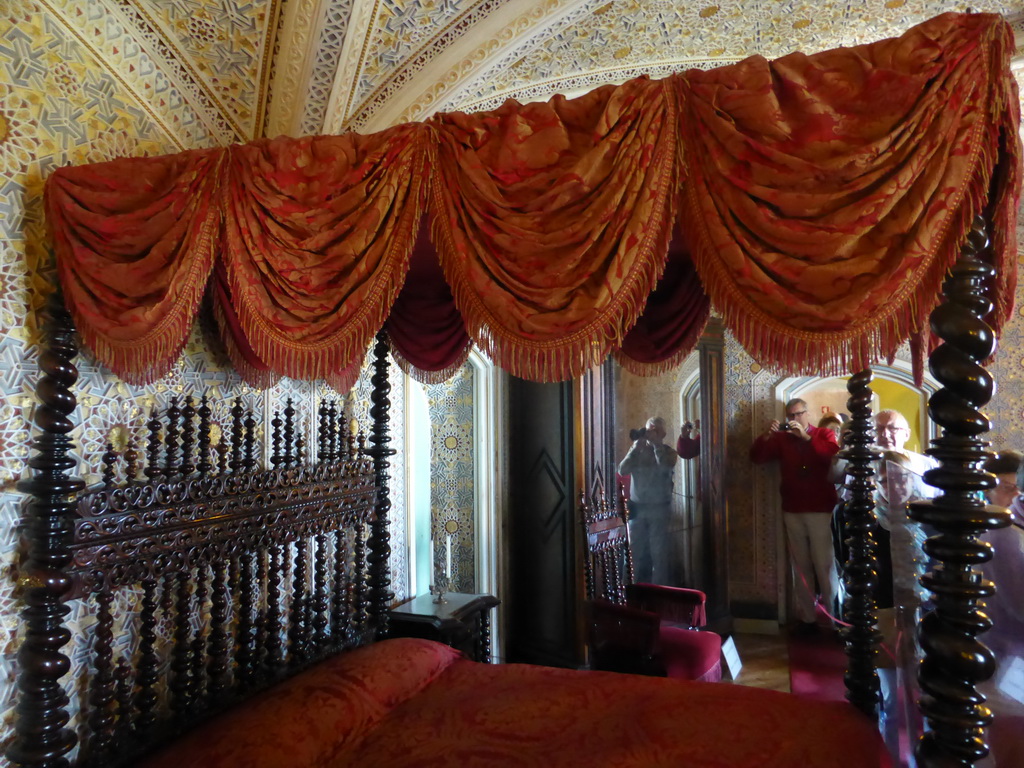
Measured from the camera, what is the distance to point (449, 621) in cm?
338

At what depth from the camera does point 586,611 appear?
370 centimetres

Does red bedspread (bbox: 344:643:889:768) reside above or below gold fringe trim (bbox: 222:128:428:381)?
below

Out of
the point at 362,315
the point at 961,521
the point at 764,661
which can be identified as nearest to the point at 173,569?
the point at 362,315

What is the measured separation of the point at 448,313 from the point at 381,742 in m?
1.78

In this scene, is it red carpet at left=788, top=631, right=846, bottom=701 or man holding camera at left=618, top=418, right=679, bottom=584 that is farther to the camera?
man holding camera at left=618, top=418, right=679, bottom=584

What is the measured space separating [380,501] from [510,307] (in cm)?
190

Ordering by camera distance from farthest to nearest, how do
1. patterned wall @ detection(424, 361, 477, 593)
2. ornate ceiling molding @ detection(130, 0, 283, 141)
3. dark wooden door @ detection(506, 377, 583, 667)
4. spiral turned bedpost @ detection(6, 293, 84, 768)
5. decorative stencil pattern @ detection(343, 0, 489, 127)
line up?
patterned wall @ detection(424, 361, 477, 593), dark wooden door @ detection(506, 377, 583, 667), decorative stencil pattern @ detection(343, 0, 489, 127), ornate ceiling molding @ detection(130, 0, 283, 141), spiral turned bedpost @ detection(6, 293, 84, 768)

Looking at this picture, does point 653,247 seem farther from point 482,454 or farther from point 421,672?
point 482,454

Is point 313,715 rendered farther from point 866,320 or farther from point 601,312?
point 866,320

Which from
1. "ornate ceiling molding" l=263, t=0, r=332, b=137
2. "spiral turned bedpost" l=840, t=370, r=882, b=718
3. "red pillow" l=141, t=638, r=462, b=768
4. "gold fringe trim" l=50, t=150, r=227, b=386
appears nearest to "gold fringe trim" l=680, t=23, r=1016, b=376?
"spiral turned bedpost" l=840, t=370, r=882, b=718

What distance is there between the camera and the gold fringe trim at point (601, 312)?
1.68 metres

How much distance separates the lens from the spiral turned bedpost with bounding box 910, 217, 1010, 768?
1511mm

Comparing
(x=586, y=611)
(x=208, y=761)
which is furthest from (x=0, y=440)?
(x=586, y=611)

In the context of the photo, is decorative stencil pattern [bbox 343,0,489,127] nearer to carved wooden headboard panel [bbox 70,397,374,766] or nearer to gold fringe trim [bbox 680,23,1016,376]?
carved wooden headboard panel [bbox 70,397,374,766]
